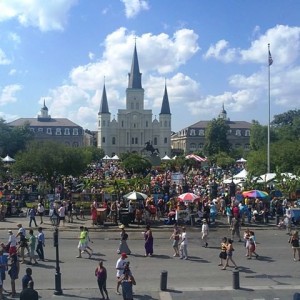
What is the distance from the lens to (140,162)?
179ft

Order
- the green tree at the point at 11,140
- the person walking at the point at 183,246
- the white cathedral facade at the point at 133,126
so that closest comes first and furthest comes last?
1. the person walking at the point at 183,246
2. the green tree at the point at 11,140
3. the white cathedral facade at the point at 133,126

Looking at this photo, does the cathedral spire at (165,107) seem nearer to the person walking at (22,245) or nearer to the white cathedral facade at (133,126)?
the white cathedral facade at (133,126)

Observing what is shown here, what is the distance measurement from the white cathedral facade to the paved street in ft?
392

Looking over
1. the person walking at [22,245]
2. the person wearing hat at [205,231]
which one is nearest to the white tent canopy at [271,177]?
the person wearing hat at [205,231]

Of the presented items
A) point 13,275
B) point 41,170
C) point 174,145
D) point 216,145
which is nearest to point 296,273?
point 13,275

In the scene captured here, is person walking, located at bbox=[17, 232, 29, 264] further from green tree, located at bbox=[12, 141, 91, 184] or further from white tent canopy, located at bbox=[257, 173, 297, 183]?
white tent canopy, located at bbox=[257, 173, 297, 183]

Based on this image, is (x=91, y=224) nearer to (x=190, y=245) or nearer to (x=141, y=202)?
(x=141, y=202)

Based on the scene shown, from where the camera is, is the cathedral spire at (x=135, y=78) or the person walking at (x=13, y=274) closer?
the person walking at (x=13, y=274)

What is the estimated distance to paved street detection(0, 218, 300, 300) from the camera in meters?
14.2

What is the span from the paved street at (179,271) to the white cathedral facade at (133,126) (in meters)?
120

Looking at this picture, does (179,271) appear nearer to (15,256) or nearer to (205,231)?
(205,231)

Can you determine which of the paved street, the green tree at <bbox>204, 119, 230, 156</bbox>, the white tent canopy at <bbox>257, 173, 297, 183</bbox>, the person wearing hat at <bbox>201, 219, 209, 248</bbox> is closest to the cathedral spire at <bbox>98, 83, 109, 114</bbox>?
the green tree at <bbox>204, 119, 230, 156</bbox>

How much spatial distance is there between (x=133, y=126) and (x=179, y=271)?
127405mm

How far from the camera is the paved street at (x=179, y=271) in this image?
14242 millimetres
